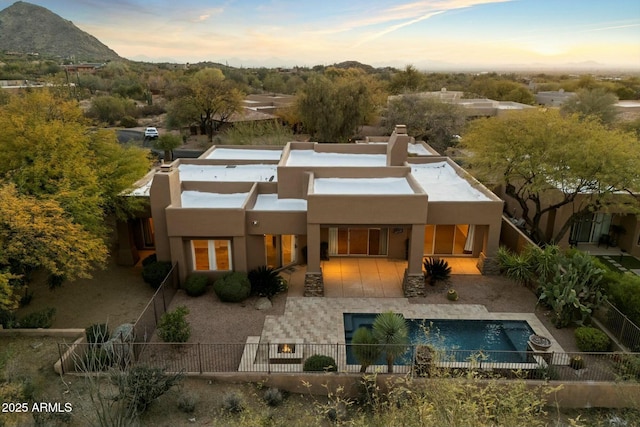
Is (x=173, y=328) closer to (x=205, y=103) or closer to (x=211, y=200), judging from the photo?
(x=211, y=200)

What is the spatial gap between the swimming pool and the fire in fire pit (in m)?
1.87

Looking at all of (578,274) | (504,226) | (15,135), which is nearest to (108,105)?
→ (15,135)

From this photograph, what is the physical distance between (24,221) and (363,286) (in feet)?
42.5

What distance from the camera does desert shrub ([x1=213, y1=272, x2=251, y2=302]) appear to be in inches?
671

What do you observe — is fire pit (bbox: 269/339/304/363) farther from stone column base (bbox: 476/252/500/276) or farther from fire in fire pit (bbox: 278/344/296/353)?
stone column base (bbox: 476/252/500/276)

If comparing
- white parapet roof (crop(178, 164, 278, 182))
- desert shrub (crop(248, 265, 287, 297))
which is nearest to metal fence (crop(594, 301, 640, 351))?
desert shrub (crop(248, 265, 287, 297))

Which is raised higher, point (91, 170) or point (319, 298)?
point (91, 170)

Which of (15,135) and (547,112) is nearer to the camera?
(15,135)

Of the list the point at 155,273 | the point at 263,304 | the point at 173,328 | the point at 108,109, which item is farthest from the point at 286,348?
the point at 108,109

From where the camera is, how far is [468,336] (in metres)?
15.4

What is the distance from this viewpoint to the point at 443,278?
1898cm

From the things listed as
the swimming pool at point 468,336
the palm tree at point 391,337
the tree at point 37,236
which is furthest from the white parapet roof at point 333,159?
the palm tree at point 391,337

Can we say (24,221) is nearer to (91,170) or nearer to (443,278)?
(91,170)

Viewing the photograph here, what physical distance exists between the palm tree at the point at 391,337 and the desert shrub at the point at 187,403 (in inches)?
216
